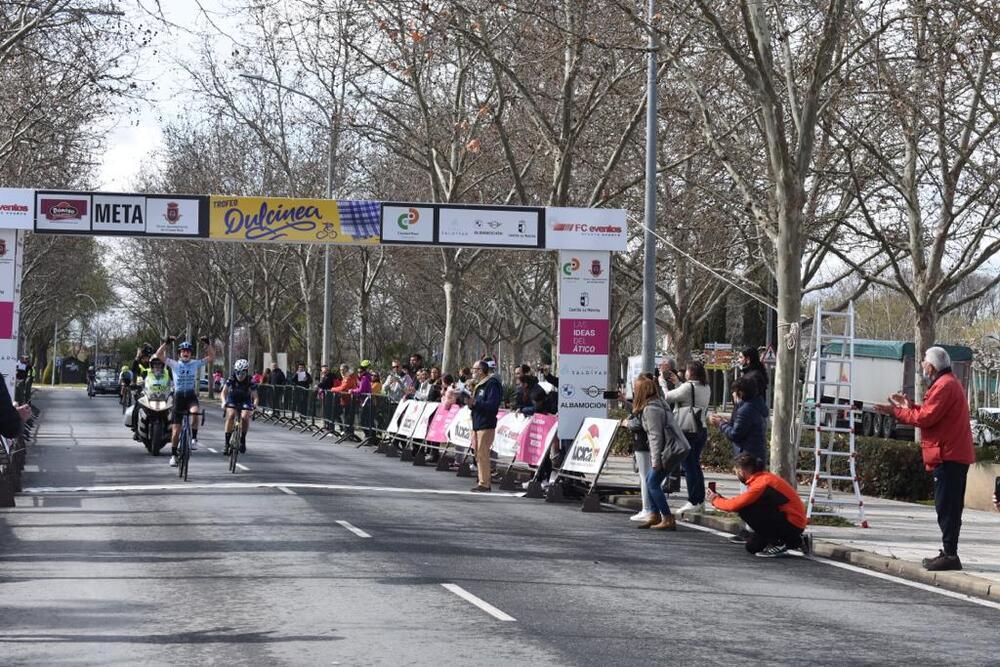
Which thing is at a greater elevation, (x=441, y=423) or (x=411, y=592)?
(x=441, y=423)

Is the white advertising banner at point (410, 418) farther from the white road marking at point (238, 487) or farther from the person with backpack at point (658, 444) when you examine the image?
the person with backpack at point (658, 444)

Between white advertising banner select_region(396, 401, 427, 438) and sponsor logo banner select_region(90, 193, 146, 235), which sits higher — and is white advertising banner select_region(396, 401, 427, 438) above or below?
below

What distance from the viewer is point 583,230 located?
77.1 ft

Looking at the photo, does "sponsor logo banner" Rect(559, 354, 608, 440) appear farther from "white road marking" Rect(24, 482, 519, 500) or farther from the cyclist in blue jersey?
the cyclist in blue jersey

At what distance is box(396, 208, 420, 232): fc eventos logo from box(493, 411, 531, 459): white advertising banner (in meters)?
3.53

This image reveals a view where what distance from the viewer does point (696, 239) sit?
39.0 meters

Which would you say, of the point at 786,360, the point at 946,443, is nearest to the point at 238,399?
the point at 786,360

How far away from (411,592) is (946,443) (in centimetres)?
526

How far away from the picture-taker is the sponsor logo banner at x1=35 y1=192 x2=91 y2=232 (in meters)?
23.0

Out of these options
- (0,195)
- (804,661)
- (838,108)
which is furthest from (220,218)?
(804,661)

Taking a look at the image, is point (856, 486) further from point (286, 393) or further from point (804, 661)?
point (286, 393)

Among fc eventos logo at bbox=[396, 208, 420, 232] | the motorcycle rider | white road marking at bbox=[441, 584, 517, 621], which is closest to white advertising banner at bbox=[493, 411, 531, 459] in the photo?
fc eventos logo at bbox=[396, 208, 420, 232]

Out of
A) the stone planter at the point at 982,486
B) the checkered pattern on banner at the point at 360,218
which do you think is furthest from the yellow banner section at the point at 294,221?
the stone planter at the point at 982,486

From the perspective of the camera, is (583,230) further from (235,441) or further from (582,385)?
(235,441)
